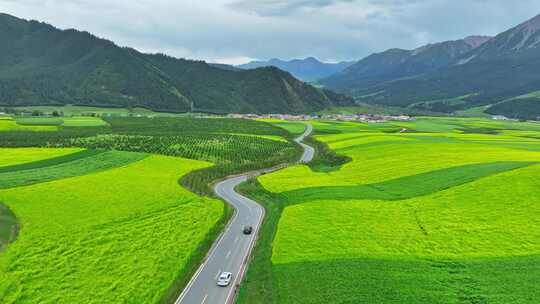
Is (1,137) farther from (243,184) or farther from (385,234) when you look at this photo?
(385,234)

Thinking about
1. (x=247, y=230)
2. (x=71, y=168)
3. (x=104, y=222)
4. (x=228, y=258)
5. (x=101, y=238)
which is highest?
(x=71, y=168)

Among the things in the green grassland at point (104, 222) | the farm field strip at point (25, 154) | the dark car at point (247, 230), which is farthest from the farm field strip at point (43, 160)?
the dark car at point (247, 230)

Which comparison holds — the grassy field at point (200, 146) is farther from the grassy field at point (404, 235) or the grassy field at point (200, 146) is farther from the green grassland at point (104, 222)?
the grassy field at point (404, 235)

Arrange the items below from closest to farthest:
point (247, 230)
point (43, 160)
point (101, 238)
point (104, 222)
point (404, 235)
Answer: point (101, 238) → point (404, 235) → point (104, 222) → point (247, 230) → point (43, 160)

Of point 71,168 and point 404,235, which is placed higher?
point 71,168

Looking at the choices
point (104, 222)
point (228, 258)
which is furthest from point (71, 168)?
point (228, 258)

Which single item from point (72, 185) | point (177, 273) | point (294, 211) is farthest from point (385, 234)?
point (72, 185)

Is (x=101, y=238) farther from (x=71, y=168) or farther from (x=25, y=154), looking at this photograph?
(x=25, y=154)
